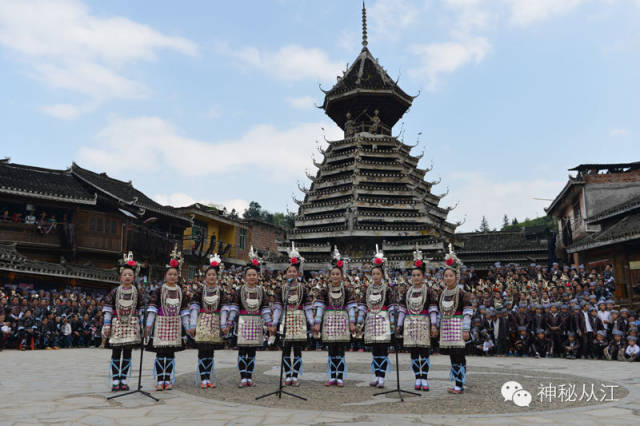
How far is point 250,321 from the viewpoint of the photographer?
905 cm

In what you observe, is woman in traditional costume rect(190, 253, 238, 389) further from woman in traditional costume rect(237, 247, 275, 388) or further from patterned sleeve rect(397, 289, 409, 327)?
patterned sleeve rect(397, 289, 409, 327)

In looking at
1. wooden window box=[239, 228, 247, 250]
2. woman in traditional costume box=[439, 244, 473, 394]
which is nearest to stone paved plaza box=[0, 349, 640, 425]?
woman in traditional costume box=[439, 244, 473, 394]

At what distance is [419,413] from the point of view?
6.38 meters

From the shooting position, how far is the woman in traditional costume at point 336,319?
9.05 meters

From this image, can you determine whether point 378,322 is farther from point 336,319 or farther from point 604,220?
point 604,220

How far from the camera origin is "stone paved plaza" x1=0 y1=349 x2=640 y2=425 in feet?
19.4

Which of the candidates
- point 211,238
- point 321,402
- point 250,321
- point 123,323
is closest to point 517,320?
point 250,321

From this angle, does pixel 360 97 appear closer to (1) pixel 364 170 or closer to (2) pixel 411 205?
(1) pixel 364 170

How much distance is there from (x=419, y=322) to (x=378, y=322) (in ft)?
2.53

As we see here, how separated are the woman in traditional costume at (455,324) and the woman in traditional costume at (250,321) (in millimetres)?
3111

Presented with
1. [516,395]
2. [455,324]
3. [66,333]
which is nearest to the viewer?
[516,395]

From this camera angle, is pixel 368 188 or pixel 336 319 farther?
pixel 368 188

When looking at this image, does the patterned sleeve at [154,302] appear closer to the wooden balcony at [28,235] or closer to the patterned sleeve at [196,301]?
the patterned sleeve at [196,301]

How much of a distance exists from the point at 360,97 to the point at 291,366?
1104 inches
